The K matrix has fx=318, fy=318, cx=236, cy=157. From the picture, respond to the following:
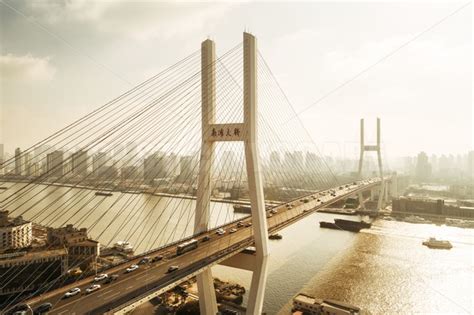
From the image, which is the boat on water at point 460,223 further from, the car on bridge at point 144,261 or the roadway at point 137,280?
the car on bridge at point 144,261

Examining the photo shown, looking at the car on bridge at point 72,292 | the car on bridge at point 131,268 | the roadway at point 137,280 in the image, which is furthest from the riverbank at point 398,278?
the car on bridge at point 72,292

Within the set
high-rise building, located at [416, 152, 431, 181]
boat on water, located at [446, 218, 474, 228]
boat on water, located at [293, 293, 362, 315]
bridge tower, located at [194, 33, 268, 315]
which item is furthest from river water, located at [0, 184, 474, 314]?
high-rise building, located at [416, 152, 431, 181]

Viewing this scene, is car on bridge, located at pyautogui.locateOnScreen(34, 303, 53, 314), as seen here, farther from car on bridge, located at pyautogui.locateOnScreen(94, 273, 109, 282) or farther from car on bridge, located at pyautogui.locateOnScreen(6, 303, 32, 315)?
car on bridge, located at pyautogui.locateOnScreen(94, 273, 109, 282)

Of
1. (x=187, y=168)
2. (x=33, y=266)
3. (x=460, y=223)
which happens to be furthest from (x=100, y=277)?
(x=187, y=168)

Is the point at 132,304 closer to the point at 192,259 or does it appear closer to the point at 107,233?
the point at 192,259

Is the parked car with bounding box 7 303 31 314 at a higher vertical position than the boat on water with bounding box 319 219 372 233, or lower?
higher
